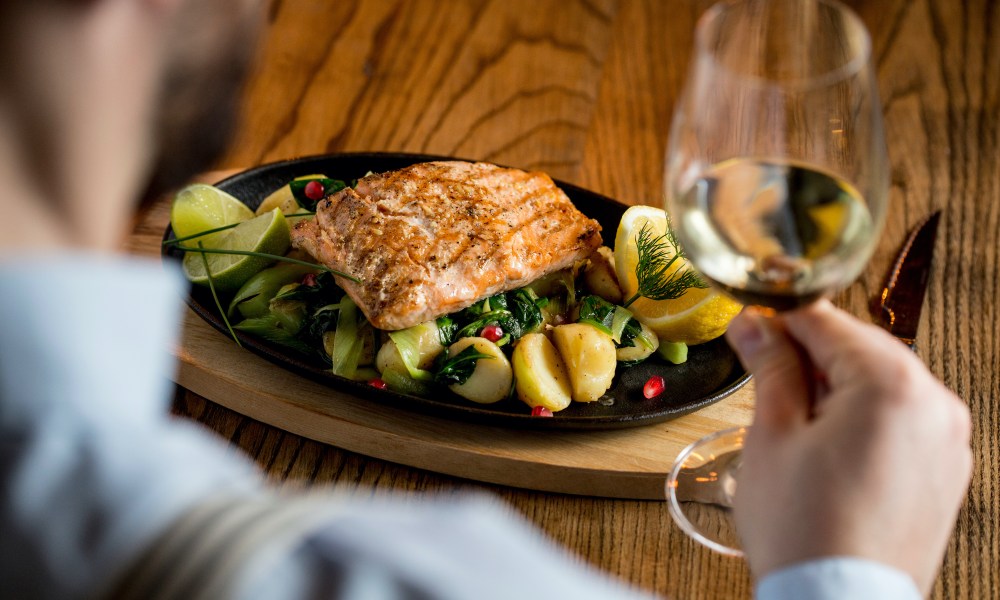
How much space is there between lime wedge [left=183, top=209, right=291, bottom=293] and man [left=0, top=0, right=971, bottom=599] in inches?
51.6

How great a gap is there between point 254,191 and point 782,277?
1665 mm

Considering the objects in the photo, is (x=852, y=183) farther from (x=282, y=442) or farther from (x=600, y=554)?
(x=282, y=442)

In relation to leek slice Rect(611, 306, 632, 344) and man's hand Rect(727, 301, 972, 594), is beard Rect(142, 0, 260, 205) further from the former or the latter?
leek slice Rect(611, 306, 632, 344)

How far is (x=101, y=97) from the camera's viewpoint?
0.89 metres

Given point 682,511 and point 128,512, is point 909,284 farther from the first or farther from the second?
point 128,512

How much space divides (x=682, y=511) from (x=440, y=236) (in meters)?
0.83

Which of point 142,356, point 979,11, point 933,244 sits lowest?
point 933,244

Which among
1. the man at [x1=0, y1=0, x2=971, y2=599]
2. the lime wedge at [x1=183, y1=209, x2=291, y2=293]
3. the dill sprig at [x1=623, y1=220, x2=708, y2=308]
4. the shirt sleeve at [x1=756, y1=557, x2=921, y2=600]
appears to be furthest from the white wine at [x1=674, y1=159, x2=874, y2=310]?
the lime wedge at [x1=183, y1=209, x2=291, y2=293]

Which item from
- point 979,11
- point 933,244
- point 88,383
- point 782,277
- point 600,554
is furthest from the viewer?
point 979,11

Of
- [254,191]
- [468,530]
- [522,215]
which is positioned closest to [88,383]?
[468,530]

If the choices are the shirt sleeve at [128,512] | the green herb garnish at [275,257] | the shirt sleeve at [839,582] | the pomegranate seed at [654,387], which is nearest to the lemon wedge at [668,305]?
the pomegranate seed at [654,387]

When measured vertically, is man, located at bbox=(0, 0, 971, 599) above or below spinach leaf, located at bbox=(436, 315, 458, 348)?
above

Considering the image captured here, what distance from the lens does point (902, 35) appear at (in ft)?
12.3

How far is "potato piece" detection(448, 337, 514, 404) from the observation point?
6.92ft
